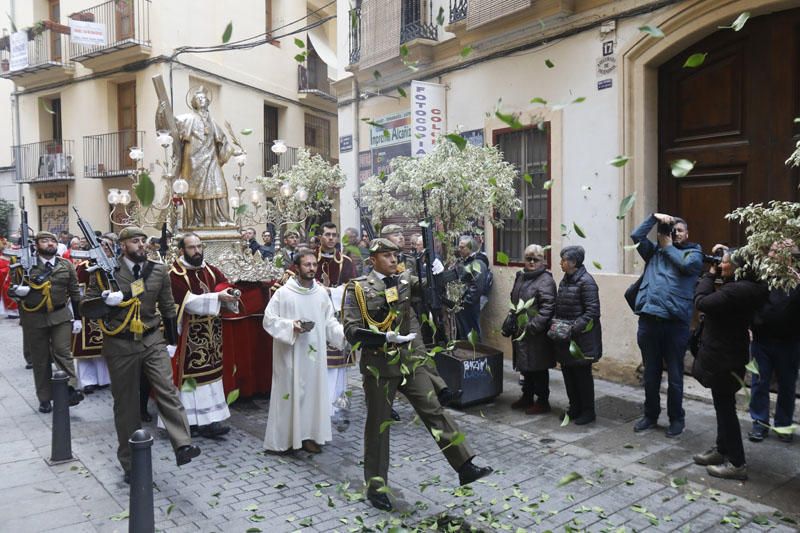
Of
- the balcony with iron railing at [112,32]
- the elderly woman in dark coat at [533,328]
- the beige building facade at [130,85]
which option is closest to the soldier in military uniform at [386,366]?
the elderly woman in dark coat at [533,328]

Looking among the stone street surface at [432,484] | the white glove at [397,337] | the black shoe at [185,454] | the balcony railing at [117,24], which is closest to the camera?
the stone street surface at [432,484]

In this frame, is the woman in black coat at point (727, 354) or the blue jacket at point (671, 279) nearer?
the woman in black coat at point (727, 354)

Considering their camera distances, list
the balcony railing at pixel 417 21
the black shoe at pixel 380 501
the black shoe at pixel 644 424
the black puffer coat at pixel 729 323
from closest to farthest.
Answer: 1. the black shoe at pixel 380 501
2. the black puffer coat at pixel 729 323
3. the black shoe at pixel 644 424
4. the balcony railing at pixel 417 21

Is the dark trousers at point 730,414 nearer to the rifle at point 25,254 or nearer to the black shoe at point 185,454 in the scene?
the black shoe at point 185,454

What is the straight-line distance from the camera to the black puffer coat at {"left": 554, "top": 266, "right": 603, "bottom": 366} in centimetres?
656

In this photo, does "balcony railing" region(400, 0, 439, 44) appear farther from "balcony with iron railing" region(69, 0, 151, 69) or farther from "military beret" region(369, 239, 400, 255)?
"balcony with iron railing" region(69, 0, 151, 69)

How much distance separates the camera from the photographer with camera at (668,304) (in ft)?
19.9

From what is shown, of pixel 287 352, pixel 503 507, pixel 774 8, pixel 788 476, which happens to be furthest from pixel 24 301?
→ pixel 774 8

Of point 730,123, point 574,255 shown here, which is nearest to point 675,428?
point 574,255

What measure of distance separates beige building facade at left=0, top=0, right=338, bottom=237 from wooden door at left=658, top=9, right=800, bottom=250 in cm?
1018

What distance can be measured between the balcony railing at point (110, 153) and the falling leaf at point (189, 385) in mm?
14776

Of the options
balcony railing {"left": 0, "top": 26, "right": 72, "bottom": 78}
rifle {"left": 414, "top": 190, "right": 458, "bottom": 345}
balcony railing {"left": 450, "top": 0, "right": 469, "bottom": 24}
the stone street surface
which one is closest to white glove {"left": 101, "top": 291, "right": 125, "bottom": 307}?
the stone street surface

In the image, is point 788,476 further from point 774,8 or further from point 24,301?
point 24,301

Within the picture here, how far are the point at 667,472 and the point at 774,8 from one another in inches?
208
